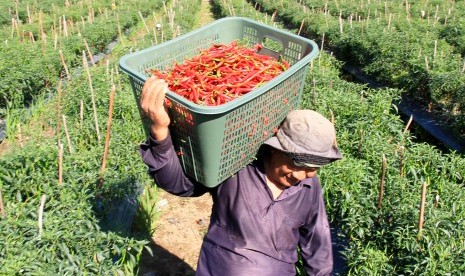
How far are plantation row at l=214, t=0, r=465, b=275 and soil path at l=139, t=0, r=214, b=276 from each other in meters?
1.42

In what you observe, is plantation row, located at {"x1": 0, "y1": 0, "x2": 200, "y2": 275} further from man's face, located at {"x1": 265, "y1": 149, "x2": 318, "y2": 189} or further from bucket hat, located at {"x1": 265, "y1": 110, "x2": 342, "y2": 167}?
bucket hat, located at {"x1": 265, "y1": 110, "x2": 342, "y2": 167}

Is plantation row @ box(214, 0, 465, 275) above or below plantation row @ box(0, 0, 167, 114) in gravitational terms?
above

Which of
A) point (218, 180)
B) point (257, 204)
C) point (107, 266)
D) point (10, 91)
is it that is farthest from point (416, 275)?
point (10, 91)

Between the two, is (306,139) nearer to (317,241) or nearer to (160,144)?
(160,144)

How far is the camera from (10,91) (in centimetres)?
657

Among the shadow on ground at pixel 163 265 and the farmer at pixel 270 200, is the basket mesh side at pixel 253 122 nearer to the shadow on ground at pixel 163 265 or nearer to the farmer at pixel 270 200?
the farmer at pixel 270 200

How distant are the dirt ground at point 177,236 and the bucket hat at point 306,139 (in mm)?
2691

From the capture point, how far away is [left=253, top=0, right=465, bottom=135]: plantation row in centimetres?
690

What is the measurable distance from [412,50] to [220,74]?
266 inches

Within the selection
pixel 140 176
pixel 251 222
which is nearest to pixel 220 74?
pixel 251 222

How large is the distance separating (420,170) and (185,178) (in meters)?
3.07

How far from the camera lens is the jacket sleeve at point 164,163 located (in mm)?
2066

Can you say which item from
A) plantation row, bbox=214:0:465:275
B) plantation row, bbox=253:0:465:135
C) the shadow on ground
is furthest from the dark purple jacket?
plantation row, bbox=253:0:465:135

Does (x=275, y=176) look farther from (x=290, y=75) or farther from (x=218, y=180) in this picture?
(x=290, y=75)
